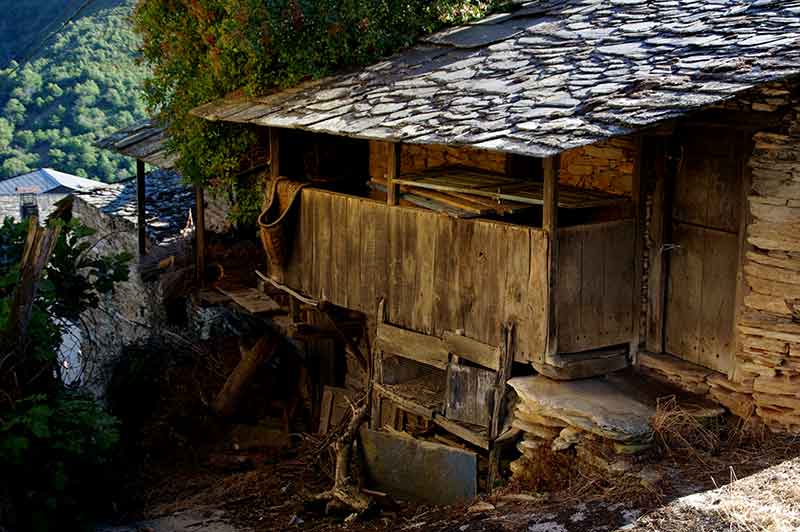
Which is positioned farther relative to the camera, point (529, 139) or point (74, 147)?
point (74, 147)

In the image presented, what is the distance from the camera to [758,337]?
7383mm

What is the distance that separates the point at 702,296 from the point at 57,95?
78.4 ft

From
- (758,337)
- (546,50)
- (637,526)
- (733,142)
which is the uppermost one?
(546,50)

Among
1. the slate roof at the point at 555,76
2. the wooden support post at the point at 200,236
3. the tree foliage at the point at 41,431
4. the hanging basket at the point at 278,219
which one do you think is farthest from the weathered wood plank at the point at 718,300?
the wooden support post at the point at 200,236

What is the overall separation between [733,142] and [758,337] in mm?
1435

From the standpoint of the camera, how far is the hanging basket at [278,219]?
1034 centimetres

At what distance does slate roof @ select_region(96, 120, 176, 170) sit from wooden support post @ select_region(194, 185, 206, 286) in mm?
656

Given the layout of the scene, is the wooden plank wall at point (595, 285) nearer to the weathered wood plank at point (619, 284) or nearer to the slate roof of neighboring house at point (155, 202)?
the weathered wood plank at point (619, 284)

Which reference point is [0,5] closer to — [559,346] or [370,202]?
[370,202]

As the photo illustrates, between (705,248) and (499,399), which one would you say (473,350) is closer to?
(499,399)

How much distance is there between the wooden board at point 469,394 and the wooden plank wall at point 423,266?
0.31 m

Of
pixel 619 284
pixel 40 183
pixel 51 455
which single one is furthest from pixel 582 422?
pixel 40 183

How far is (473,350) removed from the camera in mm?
8484

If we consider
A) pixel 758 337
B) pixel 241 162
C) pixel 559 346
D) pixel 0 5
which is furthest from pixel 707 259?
pixel 0 5
